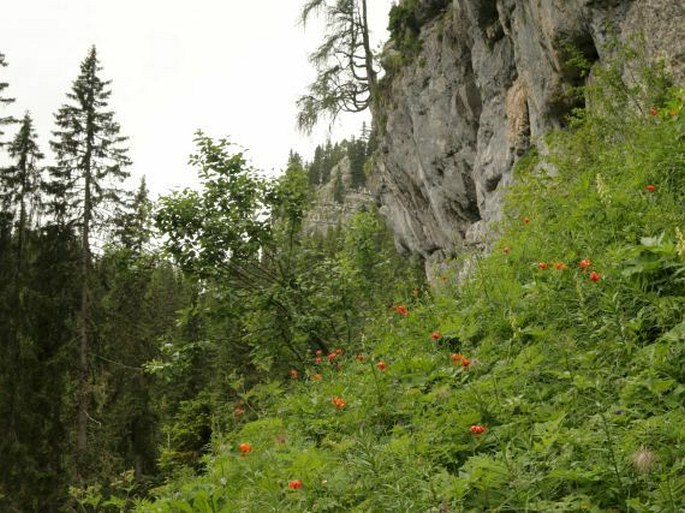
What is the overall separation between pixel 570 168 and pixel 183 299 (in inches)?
1546

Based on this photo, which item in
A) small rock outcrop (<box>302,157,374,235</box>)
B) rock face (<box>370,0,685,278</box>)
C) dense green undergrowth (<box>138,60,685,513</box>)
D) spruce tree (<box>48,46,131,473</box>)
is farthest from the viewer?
small rock outcrop (<box>302,157,374,235</box>)

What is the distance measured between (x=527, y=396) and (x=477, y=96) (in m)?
14.5

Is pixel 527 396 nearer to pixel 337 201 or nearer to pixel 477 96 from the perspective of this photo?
pixel 477 96

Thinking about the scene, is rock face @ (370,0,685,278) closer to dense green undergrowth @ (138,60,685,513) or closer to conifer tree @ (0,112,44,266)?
dense green undergrowth @ (138,60,685,513)

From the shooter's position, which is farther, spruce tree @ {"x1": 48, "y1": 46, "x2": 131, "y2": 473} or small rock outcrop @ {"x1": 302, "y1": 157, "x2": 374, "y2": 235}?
small rock outcrop @ {"x1": 302, "y1": 157, "x2": 374, "y2": 235}

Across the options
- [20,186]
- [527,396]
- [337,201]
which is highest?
[337,201]

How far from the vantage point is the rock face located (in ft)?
29.8

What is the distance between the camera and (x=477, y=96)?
649 inches

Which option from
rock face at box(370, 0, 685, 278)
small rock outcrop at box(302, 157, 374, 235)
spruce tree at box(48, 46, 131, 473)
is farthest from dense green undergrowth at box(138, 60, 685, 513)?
small rock outcrop at box(302, 157, 374, 235)

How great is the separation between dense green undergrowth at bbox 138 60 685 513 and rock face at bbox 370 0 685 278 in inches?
85.9

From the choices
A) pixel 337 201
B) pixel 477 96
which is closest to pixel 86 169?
pixel 477 96

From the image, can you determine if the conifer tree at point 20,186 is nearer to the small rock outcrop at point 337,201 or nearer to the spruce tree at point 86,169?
the spruce tree at point 86,169

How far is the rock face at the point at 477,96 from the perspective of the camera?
29.8ft

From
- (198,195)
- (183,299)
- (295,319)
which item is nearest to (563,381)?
(295,319)
